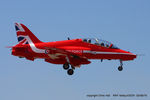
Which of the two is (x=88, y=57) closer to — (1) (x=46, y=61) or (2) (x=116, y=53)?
(2) (x=116, y=53)

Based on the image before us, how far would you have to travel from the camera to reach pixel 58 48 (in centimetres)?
4197

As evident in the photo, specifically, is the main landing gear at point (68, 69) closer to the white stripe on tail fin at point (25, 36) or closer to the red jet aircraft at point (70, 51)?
the red jet aircraft at point (70, 51)

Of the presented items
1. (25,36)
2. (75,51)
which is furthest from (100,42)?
(25,36)

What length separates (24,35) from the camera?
151ft

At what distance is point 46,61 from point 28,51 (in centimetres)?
299

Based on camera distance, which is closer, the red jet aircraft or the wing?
the red jet aircraft

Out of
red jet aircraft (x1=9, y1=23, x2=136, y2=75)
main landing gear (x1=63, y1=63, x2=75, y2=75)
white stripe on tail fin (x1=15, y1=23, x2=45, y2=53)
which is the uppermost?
white stripe on tail fin (x1=15, y1=23, x2=45, y2=53)

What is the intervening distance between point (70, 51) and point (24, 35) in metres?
8.32

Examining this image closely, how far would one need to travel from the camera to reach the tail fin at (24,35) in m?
45.7

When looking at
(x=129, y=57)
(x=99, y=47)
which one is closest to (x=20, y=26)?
(x=99, y=47)

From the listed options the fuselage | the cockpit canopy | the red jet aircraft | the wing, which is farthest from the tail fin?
the cockpit canopy

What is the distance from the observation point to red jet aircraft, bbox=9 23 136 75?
41250 mm

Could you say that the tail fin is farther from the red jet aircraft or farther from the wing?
the wing

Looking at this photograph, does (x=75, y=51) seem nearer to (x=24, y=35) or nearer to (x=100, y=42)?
(x=100, y=42)
